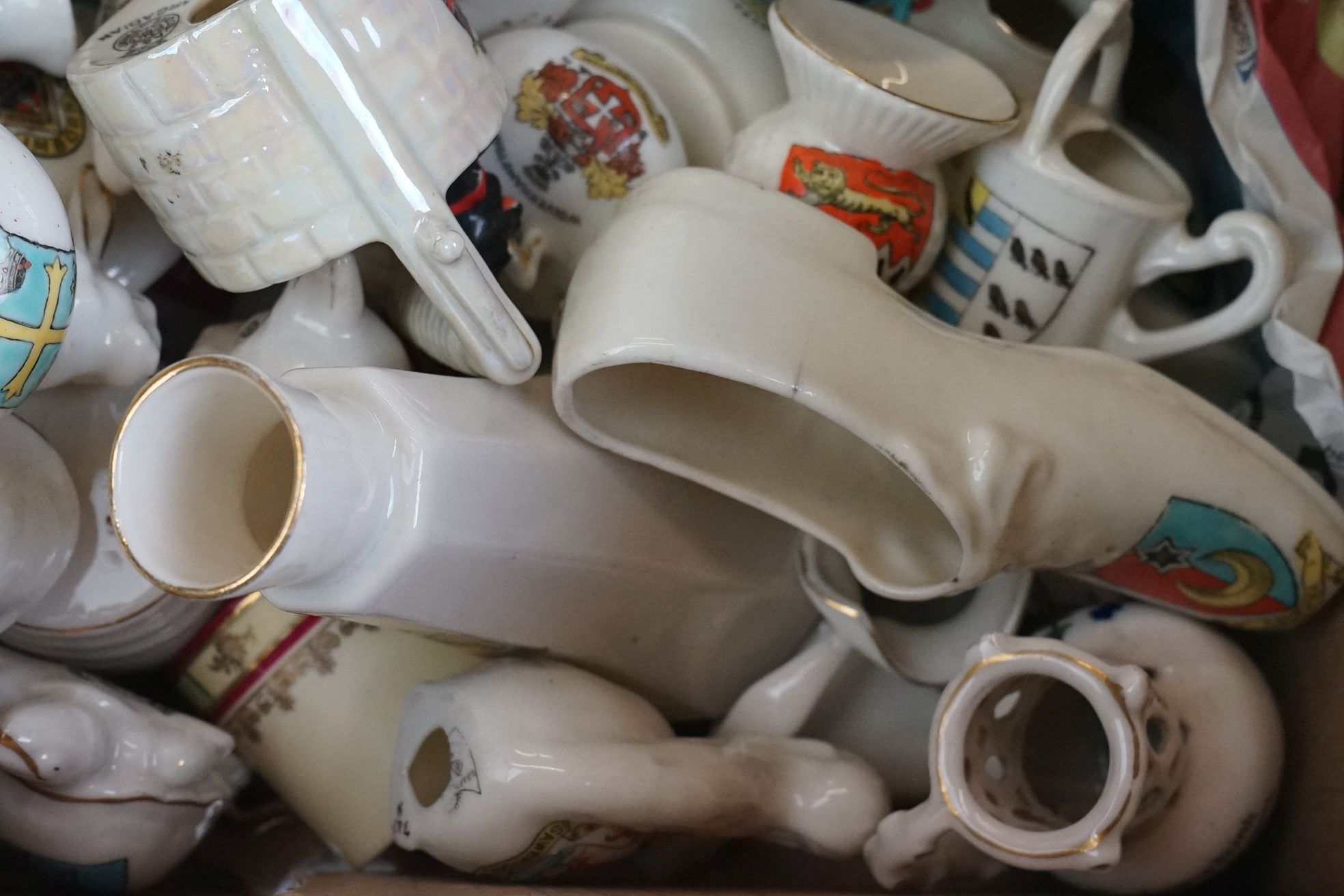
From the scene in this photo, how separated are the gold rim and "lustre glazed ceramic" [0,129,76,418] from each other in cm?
4

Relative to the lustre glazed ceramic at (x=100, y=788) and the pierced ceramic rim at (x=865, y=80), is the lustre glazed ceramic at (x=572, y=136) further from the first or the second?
the lustre glazed ceramic at (x=100, y=788)

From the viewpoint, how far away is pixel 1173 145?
0.71 meters

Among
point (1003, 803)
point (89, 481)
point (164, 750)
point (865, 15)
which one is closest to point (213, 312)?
point (89, 481)

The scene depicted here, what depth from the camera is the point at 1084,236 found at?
571mm

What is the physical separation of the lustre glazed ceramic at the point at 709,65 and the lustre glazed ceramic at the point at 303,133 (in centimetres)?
19

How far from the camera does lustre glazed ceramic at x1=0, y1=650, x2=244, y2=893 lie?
Result: 54cm

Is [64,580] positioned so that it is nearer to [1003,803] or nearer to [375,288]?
[375,288]

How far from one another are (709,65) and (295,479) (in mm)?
373

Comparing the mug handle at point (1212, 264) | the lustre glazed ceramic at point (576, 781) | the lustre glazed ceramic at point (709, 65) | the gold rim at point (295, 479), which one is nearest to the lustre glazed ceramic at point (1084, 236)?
the mug handle at point (1212, 264)

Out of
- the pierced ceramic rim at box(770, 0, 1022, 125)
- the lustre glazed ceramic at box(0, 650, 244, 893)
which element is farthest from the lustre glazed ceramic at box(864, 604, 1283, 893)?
the lustre glazed ceramic at box(0, 650, 244, 893)

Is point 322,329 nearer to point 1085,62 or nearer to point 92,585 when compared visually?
point 92,585

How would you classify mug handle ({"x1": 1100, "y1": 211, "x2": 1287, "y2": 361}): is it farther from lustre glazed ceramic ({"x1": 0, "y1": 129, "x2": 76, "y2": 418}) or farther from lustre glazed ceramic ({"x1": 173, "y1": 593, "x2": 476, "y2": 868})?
lustre glazed ceramic ({"x1": 0, "y1": 129, "x2": 76, "y2": 418})

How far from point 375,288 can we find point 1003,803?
41 cm

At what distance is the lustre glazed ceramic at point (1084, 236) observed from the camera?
55 centimetres
